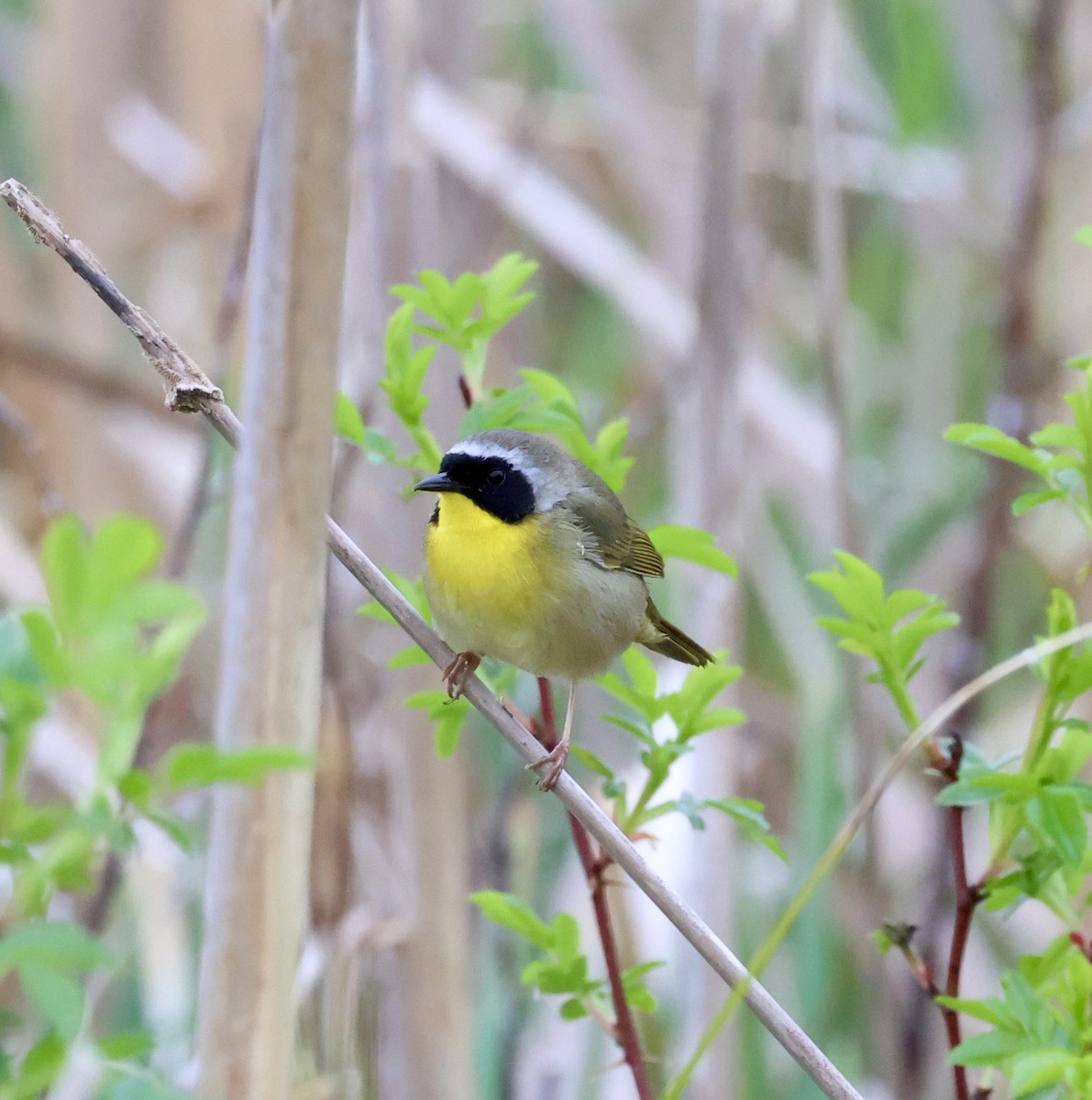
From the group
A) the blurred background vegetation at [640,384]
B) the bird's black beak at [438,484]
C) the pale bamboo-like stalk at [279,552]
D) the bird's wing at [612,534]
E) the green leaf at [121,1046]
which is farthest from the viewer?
the blurred background vegetation at [640,384]

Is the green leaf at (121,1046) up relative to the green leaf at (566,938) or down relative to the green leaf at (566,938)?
down

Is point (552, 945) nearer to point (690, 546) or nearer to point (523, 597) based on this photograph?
point (690, 546)

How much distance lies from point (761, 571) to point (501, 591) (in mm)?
1457

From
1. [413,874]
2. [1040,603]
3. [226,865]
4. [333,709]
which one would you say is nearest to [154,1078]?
[226,865]

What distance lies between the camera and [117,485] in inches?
117

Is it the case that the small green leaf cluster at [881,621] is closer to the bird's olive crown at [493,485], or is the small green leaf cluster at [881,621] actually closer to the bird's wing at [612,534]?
the bird's olive crown at [493,485]

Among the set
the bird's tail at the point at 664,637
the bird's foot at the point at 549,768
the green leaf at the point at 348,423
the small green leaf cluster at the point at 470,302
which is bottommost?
the bird's foot at the point at 549,768

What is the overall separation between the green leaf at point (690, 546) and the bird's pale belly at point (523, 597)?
46cm

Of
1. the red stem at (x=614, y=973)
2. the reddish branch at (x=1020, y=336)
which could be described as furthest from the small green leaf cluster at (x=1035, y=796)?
the reddish branch at (x=1020, y=336)

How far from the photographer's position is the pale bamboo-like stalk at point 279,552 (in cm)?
88

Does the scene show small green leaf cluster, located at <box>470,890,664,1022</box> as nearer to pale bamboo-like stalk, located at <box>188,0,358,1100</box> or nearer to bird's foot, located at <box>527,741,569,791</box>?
bird's foot, located at <box>527,741,569,791</box>

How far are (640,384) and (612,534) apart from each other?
6.06 ft

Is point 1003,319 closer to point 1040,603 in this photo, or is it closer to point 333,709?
point 1040,603

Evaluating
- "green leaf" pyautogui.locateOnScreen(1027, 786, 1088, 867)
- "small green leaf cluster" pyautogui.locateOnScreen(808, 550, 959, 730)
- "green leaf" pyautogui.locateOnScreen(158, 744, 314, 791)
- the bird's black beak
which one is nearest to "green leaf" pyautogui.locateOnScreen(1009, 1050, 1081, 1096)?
"green leaf" pyautogui.locateOnScreen(1027, 786, 1088, 867)
